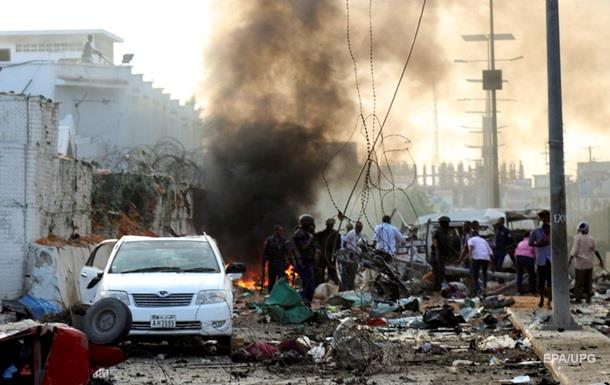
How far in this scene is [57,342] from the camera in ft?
26.0

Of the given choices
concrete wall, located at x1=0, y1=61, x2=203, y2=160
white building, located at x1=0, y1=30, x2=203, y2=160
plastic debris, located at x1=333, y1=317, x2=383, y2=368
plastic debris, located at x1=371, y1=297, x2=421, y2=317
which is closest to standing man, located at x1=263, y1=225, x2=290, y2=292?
plastic debris, located at x1=371, y1=297, x2=421, y2=317

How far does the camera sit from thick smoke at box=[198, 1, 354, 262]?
32625 mm

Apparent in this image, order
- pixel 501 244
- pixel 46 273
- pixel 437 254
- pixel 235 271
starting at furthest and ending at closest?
1. pixel 501 244
2. pixel 437 254
3. pixel 46 273
4. pixel 235 271

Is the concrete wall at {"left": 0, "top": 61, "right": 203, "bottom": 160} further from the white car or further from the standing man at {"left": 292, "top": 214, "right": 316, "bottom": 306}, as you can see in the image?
the white car

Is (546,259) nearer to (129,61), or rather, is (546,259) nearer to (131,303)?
(131,303)

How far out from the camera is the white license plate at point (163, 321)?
1242 centimetres

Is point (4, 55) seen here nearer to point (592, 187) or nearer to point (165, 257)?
point (592, 187)

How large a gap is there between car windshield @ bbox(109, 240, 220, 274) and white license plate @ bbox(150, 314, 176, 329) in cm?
121

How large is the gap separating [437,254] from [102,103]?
94.2 feet

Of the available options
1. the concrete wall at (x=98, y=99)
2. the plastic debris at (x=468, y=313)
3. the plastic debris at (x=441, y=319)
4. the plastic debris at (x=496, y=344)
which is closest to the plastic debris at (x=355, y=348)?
the plastic debris at (x=496, y=344)

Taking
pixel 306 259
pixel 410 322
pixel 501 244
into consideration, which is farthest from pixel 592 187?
pixel 410 322

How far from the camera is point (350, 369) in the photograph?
1122 cm

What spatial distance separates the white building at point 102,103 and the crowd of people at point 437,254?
22.4 metres

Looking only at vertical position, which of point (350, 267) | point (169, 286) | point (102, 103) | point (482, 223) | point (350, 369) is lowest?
point (350, 369)
